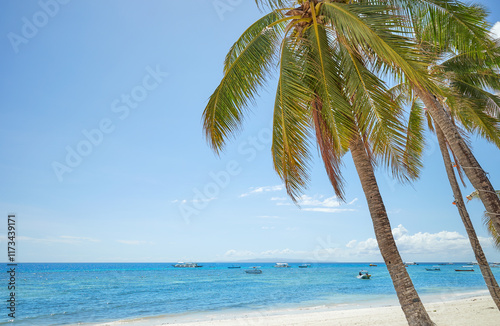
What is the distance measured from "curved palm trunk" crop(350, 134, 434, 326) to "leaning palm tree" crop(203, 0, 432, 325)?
0.01 meters

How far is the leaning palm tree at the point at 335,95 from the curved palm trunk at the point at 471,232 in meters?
3.23

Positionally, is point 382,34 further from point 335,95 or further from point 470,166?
point 470,166

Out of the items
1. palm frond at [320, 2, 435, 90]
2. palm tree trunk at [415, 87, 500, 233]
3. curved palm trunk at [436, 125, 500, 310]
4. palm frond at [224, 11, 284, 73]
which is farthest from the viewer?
curved palm trunk at [436, 125, 500, 310]

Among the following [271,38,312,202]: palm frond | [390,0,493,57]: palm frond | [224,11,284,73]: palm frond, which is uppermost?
[224,11,284,73]: palm frond

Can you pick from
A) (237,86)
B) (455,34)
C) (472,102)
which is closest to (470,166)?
(455,34)

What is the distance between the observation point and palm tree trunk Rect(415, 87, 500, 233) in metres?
5.12

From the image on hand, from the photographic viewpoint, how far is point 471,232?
296 inches

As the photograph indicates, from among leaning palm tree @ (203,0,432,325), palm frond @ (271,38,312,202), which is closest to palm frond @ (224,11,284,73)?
leaning palm tree @ (203,0,432,325)

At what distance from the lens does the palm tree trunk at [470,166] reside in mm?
5117

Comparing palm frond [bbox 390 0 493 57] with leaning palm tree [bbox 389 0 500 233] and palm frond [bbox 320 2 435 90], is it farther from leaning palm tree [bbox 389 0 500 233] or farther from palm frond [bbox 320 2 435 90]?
palm frond [bbox 320 2 435 90]

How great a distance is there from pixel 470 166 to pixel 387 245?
2.40m

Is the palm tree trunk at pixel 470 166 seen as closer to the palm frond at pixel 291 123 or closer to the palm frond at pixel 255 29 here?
the palm frond at pixel 291 123

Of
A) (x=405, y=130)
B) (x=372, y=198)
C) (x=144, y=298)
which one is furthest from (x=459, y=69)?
(x=144, y=298)

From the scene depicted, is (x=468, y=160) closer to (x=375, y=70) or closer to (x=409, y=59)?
(x=375, y=70)
